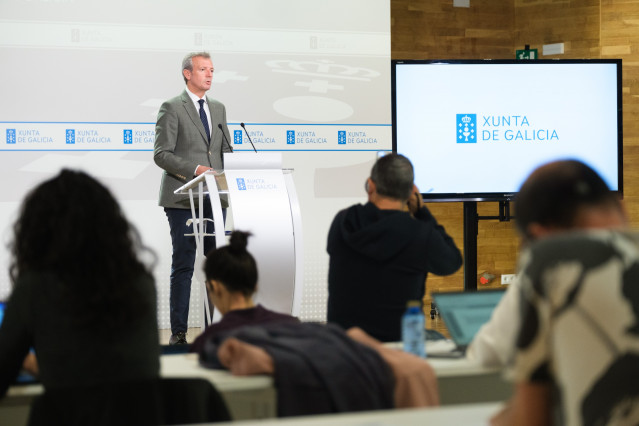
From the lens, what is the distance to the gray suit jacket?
5.45 meters

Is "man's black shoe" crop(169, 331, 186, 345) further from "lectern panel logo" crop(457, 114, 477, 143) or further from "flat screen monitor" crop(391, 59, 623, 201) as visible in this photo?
"lectern panel logo" crop(457, 114, 477, 143)

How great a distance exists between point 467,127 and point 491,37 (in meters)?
2.51

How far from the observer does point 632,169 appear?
7.50 m

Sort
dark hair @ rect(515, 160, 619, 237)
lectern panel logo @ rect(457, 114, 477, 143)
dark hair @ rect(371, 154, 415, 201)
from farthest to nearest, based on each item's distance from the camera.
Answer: lectern panel logo @ rect(457, 114, 477, 143), dark hair @ rect(371, 154, 415, 201), dark hair @ rect(515, 160, 619, 237)

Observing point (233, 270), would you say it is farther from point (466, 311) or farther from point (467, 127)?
point (467, 127)

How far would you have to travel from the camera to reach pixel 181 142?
5543mm

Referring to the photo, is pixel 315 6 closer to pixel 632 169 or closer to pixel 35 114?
pixel 35 114

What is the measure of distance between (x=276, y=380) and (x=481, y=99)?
431 centimetres

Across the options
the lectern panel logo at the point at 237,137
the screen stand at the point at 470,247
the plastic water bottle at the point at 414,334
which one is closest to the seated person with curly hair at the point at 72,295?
the plastic water bottle at the point at 414,334

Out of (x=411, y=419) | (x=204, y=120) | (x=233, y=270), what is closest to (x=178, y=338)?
(x=204, y=120)

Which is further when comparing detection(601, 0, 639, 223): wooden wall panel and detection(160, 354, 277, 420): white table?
detection(601, 0, 639, 223): wooden wall panel

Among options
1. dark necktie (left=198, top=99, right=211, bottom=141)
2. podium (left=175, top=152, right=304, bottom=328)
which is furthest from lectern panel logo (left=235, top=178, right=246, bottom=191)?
dark necktie (left=198, top=99, right=211, bottom=141)

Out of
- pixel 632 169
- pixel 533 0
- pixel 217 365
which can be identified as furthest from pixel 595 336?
pixel 533 0

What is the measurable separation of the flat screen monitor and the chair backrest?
4.26 metres
